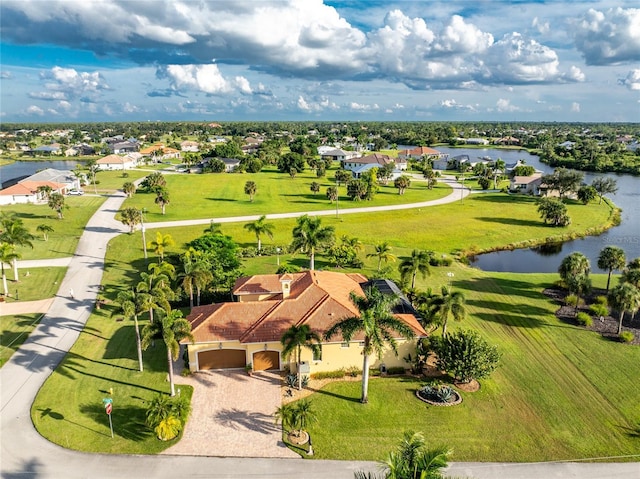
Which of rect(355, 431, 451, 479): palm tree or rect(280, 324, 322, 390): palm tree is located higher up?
rect(355, 431, 451, 479): palm tree

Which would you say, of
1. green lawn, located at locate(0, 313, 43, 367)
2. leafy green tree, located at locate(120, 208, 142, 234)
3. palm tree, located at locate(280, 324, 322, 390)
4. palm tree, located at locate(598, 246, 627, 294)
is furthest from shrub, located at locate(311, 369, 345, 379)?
leafy green tree, located at locate(120, 208, 142, 234)

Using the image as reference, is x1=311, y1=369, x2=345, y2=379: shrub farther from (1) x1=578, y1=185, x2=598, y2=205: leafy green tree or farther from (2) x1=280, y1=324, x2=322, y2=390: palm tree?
(1) x1=578, y1=185, x2=598, y2=205: leafy green tree

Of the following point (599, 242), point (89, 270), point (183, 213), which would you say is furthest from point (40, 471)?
point (599, 242)

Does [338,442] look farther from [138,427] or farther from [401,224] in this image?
[401,224]

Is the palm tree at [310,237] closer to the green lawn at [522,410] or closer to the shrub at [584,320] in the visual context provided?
the green lawn at [522,410]

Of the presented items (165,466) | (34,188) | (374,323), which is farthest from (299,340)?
(34,188)

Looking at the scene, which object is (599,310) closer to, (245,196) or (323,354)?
(323,354)

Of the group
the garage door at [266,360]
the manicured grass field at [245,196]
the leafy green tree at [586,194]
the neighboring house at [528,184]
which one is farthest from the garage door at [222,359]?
the neighboring house at [528,184]
